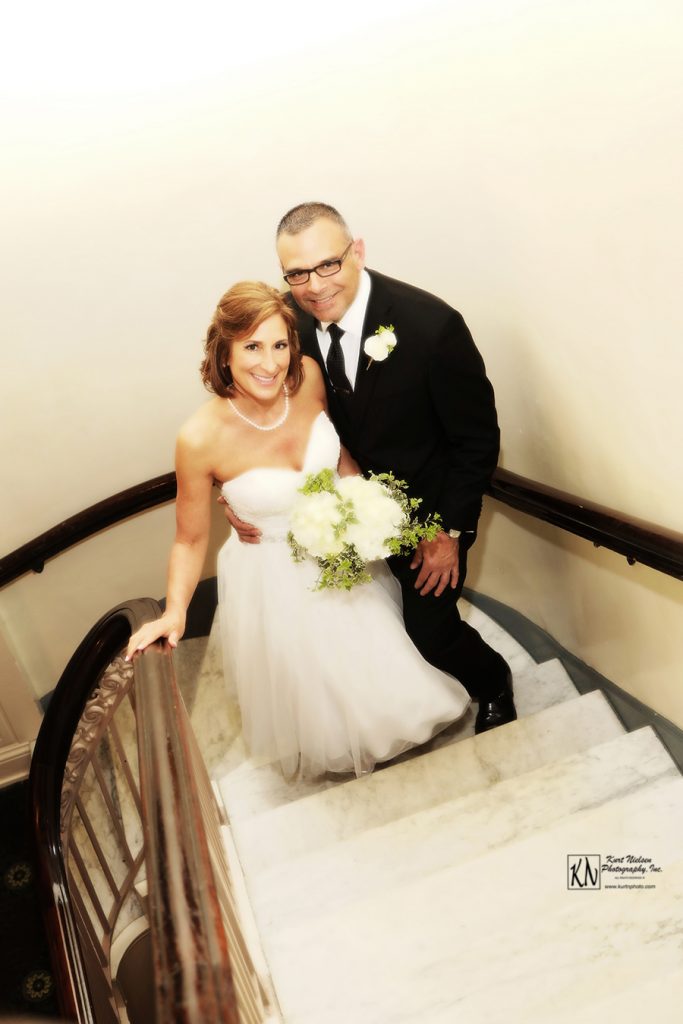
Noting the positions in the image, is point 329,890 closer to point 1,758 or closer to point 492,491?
point 492,491

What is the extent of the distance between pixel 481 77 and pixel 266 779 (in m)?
2.53

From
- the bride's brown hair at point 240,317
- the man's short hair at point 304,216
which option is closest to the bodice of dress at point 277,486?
the bride's brown hair at point 240,317

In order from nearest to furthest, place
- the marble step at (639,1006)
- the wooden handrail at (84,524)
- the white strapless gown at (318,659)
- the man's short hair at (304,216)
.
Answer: the marble step at (639,1006)
the man's short hair at (304,216)
the white strapless gown at (318,659)
the wooden handrail at (84,524)

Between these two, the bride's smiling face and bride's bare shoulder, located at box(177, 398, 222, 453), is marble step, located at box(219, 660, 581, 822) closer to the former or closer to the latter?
bride's bare shoulder, located at box(177, 398, 222, 453)

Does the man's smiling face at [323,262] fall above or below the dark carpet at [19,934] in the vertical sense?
above

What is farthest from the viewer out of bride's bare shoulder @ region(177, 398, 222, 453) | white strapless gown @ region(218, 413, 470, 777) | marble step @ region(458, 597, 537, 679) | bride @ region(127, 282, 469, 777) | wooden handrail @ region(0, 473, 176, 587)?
marble step @ region(458, 597, 537, 679)

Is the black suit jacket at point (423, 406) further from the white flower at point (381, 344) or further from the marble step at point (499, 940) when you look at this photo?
the marble step at point (499, 940)

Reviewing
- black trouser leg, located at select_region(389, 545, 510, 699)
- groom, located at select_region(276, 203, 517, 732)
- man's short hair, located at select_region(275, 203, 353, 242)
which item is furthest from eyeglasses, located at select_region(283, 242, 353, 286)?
black trouser leg, located at select_region(389, 545, 510, 699)

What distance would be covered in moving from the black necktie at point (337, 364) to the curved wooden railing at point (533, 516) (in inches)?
30.5

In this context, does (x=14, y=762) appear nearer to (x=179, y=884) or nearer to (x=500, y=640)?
(x=500, y=640)

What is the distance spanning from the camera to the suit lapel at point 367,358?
250cm

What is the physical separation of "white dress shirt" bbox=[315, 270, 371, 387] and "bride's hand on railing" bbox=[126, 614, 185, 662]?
950 mm

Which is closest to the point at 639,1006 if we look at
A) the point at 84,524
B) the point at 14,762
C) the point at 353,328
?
the point at 353,328

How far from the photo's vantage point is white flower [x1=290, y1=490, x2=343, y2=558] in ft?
7.78
